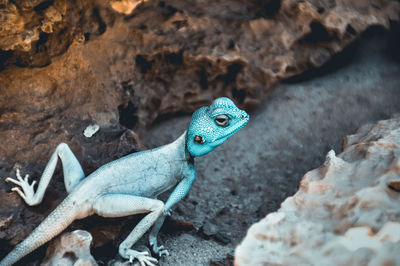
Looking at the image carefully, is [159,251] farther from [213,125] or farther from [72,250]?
[213,125]

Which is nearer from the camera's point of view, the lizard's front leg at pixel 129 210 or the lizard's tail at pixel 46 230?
the lizard's tail at pixel 46 230

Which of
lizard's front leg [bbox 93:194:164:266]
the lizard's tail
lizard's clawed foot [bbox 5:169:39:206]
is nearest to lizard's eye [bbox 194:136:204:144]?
lizard's front leg [bbox 93:194:164:266]

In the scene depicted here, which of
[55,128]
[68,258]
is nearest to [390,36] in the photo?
[55,128]

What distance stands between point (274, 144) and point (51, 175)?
1.89 m

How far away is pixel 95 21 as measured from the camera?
333 centimetres

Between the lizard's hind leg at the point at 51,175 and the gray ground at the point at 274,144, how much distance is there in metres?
0.72

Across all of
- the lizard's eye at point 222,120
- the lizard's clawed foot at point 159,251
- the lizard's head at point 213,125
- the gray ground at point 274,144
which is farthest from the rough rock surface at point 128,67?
the lizard's eye at point 222,120

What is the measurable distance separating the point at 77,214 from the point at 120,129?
0.84m

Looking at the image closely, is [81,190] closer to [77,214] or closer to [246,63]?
[77,214]

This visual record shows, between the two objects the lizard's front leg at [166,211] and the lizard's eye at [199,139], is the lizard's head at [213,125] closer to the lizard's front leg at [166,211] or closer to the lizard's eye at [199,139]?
the lizard's eye at [199,139]

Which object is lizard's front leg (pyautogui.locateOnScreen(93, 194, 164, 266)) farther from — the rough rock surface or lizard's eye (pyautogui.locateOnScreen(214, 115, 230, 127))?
lizard's eye (pyautogui.locateOnScreen(214, 115, 230, 127))

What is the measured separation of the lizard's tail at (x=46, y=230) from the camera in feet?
8.27

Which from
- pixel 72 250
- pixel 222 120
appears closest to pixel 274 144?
pixel 222 120

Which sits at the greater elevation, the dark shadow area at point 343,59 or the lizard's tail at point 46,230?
the lizard's tail at point 46,230
